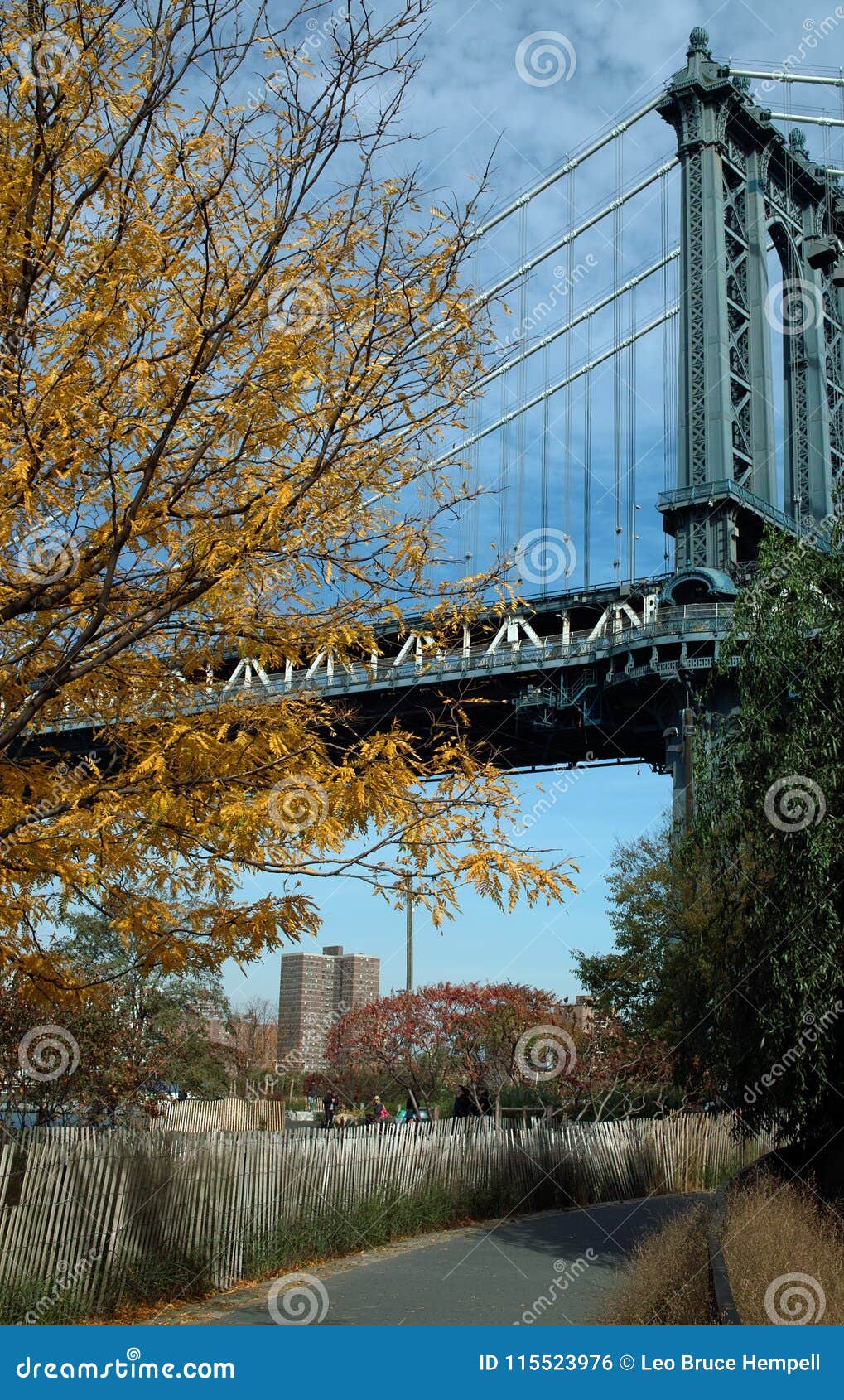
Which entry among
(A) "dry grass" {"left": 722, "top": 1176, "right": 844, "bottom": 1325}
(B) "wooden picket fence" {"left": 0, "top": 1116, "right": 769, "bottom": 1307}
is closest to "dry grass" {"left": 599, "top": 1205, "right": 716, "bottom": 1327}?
(A) "dry grass" {"left": 722, "top": 1176, "right": 844, "bottom": 1325}

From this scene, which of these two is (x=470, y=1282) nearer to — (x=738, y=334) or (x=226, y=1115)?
(x=226, y=1115)

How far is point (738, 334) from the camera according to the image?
45.8m

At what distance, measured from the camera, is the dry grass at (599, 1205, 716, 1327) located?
28.2 feet

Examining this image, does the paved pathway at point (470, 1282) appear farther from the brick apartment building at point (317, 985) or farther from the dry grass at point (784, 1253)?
the brick apartment building at point (317, 985)

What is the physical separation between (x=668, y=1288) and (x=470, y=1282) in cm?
377

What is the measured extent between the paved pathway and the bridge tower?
89.9ft

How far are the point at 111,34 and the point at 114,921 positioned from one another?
4783mm

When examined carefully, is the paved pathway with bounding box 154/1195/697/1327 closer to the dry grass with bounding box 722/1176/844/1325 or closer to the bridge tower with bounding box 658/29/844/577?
the dry grass with bounding box 722/1176/844/1325

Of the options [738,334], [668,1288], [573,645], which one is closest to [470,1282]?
[668,1288]

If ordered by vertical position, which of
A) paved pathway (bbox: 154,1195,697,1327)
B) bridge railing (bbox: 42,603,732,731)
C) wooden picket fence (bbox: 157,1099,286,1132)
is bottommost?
wooden picket fence (bbox: 157,1099,286,1132)

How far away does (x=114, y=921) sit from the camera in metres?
6.47

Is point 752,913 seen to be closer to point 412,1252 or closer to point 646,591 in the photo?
point 412,1252

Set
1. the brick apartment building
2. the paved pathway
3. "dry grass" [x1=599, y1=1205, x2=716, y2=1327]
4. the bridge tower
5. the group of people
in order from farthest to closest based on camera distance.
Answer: the brick apartment building, the bridge tower, the group of people, the paved pathway, "dry grass" [x1=599, y1=1205, x2=716, y2=1327]

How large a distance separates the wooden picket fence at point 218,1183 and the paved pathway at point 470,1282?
1.96 feet
